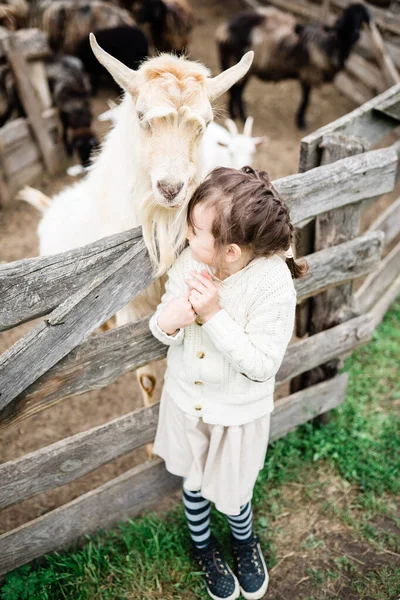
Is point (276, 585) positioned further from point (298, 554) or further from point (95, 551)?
point (95, 551)

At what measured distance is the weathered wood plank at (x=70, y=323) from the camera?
169 centimetres

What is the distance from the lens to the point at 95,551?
2473 millimetres

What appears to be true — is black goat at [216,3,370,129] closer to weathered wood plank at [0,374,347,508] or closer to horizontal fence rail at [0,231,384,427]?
horizontal fence rail at [0,231,384,427]

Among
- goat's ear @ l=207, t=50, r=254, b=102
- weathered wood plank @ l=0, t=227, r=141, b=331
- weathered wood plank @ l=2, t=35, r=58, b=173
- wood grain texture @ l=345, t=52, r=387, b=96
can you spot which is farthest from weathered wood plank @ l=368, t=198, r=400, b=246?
wood grain texture @ l=345, t=52, r=387, b=96

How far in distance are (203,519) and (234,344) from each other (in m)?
1.16

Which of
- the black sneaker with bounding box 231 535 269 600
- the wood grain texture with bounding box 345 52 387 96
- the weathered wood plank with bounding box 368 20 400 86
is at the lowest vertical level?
the black sneaker with bounding box 231 535 269 600

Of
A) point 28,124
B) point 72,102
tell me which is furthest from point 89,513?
point 72,102

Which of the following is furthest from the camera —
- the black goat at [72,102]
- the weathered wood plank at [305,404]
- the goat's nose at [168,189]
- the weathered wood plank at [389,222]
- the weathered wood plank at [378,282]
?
the black goat at [72,102]

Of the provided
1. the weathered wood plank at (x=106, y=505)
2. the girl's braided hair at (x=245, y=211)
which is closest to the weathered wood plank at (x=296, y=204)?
the girl's braided hair at (x=245, y=211)

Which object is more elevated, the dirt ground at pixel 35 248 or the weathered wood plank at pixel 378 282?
the weathered wood plank at pixel 378 282

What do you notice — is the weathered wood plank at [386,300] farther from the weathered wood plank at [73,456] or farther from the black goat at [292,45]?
the black goat at [292,45]

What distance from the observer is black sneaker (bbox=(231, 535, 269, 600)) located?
2.37 metres

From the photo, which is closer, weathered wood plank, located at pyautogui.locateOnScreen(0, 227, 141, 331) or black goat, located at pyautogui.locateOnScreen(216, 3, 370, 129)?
weathered wood plank, located at pyautogui.locateOnScreen(0, 227, 141, 331)

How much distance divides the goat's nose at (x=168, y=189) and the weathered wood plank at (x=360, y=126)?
81cm
